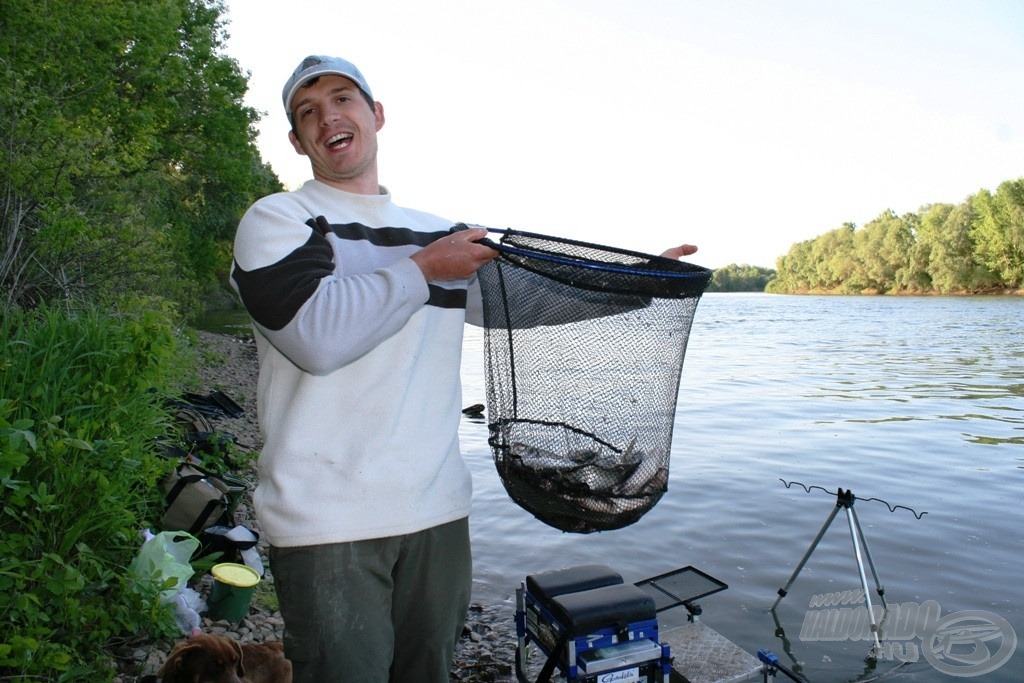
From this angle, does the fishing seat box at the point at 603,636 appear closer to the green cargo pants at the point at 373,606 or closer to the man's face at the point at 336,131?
the green cargo pants at the point at 373,606

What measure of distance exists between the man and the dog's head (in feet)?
3.90

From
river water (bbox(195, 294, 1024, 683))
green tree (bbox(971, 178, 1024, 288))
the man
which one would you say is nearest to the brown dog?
the man

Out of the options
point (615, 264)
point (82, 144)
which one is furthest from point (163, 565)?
point (82, 144)

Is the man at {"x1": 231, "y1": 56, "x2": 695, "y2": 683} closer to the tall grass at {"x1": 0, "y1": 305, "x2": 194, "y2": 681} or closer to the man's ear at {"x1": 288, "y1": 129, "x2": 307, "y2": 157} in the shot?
the man's ear at {"x1": 288, "y1": 129, "x2": 307, "y2": 157}

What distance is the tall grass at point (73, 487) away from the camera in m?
3.13

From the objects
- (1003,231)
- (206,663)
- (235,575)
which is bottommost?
(235,575)

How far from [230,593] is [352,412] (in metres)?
2.87

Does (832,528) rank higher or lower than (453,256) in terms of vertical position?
lower

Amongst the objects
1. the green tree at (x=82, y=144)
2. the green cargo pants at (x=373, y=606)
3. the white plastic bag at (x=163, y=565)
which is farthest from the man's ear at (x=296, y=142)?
the green tree at (x=82, y=144)

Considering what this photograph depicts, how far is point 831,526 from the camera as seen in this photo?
26.1 feet

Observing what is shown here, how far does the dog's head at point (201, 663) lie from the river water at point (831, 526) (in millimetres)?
3305

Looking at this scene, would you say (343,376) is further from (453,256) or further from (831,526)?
(831,526)

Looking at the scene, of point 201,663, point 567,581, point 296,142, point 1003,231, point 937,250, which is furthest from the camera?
point 937,250

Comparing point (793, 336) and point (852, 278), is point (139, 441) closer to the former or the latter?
point (793, 336)
